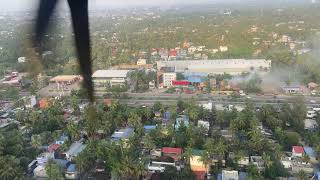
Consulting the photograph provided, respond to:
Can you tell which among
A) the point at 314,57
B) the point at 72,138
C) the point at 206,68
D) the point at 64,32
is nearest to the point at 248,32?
the point at 314,57

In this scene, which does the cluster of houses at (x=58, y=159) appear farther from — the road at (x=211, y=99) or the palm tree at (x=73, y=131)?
the road at (x=211, y=99)

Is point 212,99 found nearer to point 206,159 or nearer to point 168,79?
point 168,79

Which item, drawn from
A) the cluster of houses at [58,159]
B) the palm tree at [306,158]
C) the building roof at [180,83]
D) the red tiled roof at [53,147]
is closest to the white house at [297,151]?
the palm tree at [306,158]

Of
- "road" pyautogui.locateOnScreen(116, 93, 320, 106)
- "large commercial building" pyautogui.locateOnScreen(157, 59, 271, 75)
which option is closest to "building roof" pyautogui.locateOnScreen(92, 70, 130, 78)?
"large commercial building" pyautogui.locateOnScreen(157, 59, 271, 75)

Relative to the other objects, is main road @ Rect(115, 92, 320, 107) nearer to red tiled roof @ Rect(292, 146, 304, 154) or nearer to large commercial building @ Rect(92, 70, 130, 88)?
large commercial building @ Rect(92, 70, 130, 88)

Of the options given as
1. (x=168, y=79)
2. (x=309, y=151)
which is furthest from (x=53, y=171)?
(x=168, y=79)

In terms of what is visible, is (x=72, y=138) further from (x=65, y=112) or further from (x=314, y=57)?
(x=314, y=57)
